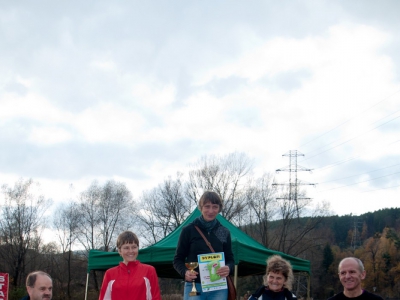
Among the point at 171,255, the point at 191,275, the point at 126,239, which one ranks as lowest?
the point at 171,255

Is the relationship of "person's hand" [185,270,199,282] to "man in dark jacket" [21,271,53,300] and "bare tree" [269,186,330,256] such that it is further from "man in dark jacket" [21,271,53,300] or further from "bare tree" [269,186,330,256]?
"bare tree" [269,186,330,256]

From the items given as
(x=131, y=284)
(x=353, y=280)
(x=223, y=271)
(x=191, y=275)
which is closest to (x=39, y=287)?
(x=131, y=284)

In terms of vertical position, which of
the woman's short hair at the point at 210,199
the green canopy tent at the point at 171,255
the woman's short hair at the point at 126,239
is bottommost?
the green canopy tent at the point at 171,255

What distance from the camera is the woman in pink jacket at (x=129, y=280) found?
145 inches

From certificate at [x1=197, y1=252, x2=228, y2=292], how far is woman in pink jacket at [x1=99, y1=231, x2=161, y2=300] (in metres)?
0.41

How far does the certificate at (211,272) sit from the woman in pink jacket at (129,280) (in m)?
0.41

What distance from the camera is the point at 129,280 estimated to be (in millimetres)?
3732

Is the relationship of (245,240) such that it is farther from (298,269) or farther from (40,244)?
(40,244)

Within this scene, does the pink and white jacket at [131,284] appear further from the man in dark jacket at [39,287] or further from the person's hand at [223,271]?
the man in dark jacket at [39,287]

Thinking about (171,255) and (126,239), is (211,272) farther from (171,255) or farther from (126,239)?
(171,255)

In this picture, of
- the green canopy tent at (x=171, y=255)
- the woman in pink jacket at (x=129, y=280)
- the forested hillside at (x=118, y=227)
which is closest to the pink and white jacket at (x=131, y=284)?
the woman in pink jacket at (x=129, y=280)

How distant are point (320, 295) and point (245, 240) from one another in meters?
50.0

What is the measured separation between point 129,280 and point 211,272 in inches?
28.2

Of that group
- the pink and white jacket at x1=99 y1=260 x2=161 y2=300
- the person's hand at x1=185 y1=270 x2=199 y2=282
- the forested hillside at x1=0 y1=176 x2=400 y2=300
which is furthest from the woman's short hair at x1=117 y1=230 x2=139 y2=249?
the forested hillside at x1=0 y1=176 x2=400 y2=300
